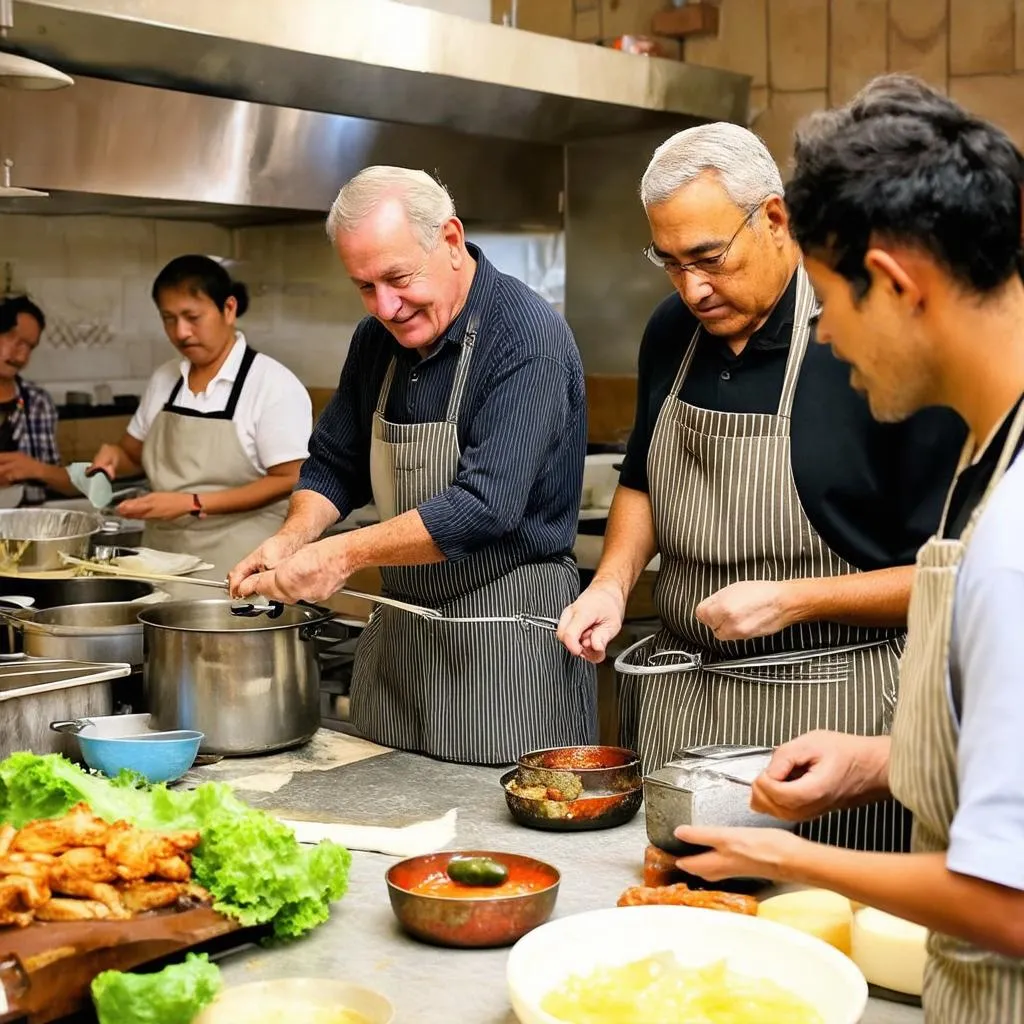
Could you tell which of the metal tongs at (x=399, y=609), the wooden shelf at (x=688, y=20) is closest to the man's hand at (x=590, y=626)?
the metal tongs at (x=399, y=609)

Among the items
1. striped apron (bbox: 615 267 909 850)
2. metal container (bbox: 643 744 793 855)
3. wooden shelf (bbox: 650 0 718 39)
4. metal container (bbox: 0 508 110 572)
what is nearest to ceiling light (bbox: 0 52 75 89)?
metal container (bbox: 0 508 110 572)

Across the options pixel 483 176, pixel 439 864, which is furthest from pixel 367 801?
pixel 483 176

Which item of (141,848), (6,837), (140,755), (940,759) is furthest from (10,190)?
(940,759)

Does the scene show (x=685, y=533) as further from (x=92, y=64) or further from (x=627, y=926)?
(x=92, y=64)

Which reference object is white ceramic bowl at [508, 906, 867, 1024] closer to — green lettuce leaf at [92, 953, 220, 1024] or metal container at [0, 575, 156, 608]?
green lettuce leaf at [92, 953, 220, 1024]

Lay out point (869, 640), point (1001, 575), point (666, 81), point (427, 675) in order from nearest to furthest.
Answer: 1. point (1001, 575)
2. point (869, 640)
3. point (427, 675)
4. point (666, 81)

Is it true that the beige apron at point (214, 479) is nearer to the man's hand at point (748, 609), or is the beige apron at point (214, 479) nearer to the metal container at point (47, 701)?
the metal container at point (47, 701)

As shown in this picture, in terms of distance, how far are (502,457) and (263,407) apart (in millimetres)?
1960

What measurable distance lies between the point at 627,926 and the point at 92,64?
3.22 metres

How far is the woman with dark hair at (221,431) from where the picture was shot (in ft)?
14.7

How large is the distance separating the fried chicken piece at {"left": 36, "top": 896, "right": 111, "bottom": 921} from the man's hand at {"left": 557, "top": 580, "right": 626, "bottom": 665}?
888mm

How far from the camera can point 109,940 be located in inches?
66.5

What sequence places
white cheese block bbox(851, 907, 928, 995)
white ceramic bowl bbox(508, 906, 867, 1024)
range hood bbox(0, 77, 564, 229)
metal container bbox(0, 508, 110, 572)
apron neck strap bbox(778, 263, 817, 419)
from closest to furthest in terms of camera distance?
1. white ceramic bowl bbox(508, 906, 867, 1024)
2. white cheese block bbox(851, 907, 928, 995)
3. apron neck strap bbox(778, 263, 817, 419)
4. metal container bbox(0, 508, 110, 572)
5. range hood bbox(0, 77, 564, 229)

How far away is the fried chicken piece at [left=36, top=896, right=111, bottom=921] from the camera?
176 centimetres
